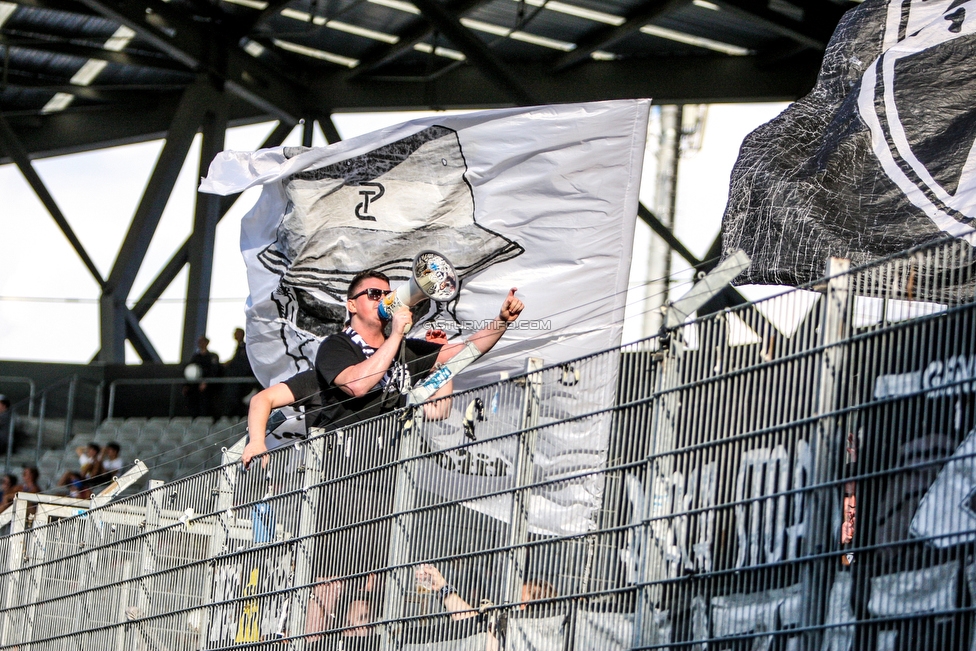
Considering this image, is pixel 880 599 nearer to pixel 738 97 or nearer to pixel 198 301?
pixel 738 97

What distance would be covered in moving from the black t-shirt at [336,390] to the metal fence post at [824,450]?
2.91m

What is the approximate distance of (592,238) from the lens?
860 centimetres

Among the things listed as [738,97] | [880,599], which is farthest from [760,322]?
[738,97]

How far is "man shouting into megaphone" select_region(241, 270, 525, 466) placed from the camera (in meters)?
6.65

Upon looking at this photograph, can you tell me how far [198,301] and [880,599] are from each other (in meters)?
20.7

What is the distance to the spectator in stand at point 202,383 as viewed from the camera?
70.2 feet

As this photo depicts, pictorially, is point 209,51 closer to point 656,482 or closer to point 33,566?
point 33,566

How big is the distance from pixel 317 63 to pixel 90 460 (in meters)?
8.39

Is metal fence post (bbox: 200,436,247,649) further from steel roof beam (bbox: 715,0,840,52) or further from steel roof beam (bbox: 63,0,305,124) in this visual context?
steel roof beam (bbox: 63,0,305,124)

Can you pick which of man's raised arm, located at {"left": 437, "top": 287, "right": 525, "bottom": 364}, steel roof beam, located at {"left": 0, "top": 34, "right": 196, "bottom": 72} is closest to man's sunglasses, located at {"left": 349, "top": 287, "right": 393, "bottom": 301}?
man's raised arm, located at {"left": 437, "top": 287, "right": 525, "bottom": 364}

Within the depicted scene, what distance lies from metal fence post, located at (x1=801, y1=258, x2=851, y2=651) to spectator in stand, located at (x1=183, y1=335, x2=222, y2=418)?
17983 mm

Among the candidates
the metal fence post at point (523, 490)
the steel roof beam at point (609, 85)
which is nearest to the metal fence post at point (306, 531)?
the metal fence post at point (523, 490)

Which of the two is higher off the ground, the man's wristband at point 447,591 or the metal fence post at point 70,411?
the metal fence post at point 70,411

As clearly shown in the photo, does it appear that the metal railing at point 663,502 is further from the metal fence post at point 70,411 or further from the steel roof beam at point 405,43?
the metal fence post at point 70,411
